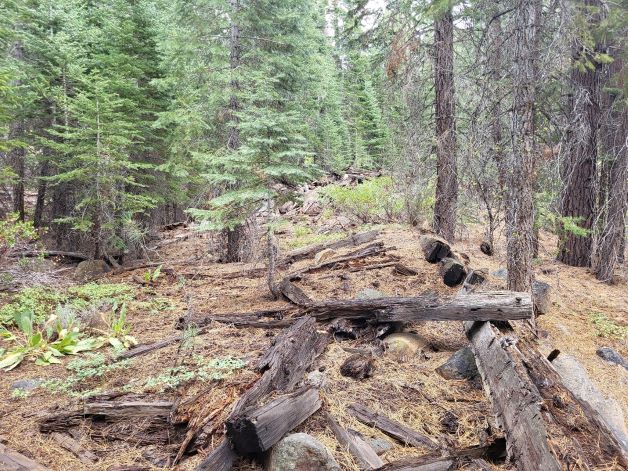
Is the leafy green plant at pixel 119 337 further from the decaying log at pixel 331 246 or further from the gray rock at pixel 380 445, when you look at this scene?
the decaying log at pixel 331 246

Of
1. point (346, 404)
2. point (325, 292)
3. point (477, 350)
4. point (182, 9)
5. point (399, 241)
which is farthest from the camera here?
point (182, 9)

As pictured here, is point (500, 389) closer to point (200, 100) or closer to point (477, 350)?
point (477, 350)

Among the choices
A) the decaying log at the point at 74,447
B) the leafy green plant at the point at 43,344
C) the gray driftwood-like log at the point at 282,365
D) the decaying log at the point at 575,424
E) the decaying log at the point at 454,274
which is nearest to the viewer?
the decaying log at the point at 575,424

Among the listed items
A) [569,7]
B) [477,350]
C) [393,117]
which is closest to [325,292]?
[477,350]

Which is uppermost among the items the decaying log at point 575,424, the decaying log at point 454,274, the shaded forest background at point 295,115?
the shaded forest background at point 295,115

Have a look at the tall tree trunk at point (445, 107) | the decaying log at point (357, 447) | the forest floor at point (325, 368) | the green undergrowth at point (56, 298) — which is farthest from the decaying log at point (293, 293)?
the tall tree trunk at point (445, 107)

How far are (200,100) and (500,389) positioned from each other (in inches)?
407

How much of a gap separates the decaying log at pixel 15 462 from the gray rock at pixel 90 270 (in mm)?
7948

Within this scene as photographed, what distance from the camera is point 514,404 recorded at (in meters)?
3.36

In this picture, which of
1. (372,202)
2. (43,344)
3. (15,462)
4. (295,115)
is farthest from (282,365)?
(372,202)

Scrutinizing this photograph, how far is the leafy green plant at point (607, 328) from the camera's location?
19.9 ft

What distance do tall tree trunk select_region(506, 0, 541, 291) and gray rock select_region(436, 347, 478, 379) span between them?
1.40 m

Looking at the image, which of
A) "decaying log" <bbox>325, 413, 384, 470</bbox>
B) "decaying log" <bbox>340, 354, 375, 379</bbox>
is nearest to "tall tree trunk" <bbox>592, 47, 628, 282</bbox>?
"decaying log" <bbox>340, 354, 375, 379</bbox>

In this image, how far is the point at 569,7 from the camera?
17.3 feet
